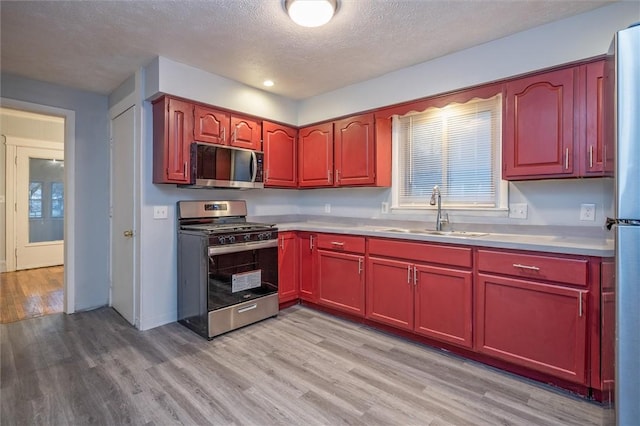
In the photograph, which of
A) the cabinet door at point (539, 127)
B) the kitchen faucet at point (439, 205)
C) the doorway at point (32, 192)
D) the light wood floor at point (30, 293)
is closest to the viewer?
the cabinet door at point (539, 127)

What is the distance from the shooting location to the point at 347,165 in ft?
11.3

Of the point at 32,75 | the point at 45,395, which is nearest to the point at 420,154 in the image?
the point at 45,395

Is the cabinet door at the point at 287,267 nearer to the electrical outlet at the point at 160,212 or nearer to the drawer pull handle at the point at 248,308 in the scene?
the drawer pull handle at the point at 248,308

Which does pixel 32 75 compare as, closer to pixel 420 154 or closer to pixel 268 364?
pixel 268 364

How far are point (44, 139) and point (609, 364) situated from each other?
7.34 metres

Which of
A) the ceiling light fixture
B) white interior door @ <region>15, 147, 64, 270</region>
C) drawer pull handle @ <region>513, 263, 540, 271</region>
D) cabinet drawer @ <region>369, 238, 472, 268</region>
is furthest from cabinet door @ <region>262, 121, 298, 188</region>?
white interior door @ <region>15, 147, 64, 270</region>

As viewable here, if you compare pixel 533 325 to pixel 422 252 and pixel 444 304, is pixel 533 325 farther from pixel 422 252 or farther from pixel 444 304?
pixel 422 252

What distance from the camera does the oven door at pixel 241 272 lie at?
9.03 ft

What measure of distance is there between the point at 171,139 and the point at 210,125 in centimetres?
41

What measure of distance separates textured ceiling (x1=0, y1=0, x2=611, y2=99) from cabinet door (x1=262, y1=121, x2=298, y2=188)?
0.70 m

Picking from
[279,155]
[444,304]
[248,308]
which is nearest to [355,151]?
[279,155]

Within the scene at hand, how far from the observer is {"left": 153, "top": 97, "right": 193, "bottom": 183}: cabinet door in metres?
2.80

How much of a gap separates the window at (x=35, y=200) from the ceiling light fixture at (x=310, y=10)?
5.72 m

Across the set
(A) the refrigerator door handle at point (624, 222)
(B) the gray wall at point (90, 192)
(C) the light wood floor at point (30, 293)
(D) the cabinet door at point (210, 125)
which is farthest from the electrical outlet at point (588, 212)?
(C) the light wood floor at point (30, 293)
